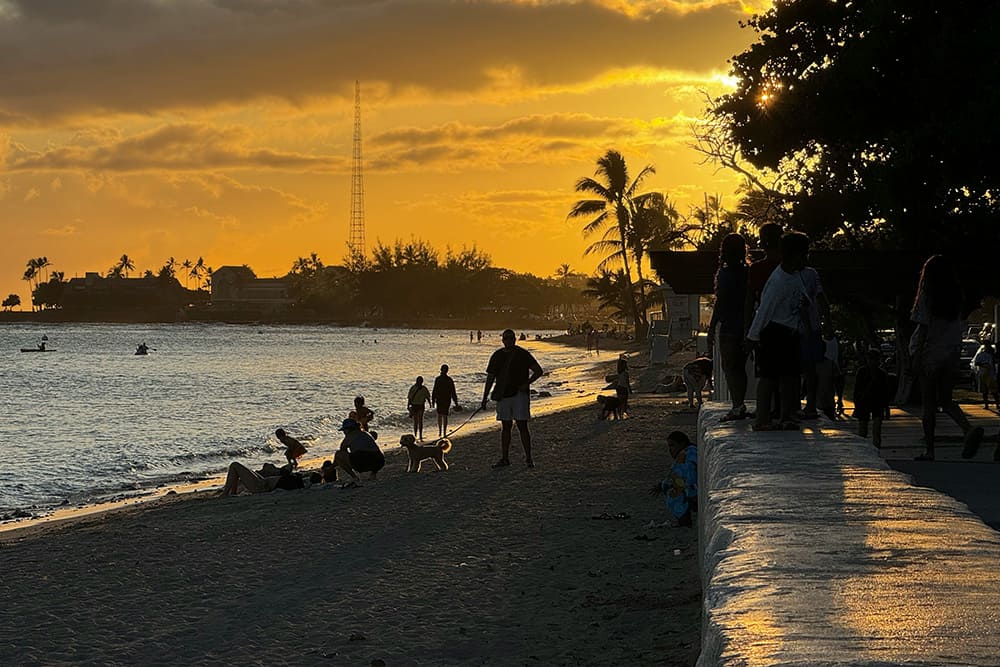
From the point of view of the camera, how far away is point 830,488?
4.80m

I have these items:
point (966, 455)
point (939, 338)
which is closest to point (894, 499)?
point (939, 338)

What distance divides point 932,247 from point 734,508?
40.7ft

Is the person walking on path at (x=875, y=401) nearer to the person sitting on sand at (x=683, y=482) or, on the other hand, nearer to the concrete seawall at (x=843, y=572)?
the person sitting on sand at (x=683, y=482)

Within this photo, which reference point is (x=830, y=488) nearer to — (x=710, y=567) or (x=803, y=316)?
(x=710, y=567)

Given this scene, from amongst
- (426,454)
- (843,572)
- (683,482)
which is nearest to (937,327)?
(683,482)

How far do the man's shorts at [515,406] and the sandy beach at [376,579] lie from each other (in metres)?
0.82

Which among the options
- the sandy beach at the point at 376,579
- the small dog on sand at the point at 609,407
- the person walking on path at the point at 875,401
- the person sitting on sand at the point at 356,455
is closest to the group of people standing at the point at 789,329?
the person walking on path at the point at 875,401

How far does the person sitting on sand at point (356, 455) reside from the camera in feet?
51.8

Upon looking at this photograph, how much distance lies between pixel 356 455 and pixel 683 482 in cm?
682

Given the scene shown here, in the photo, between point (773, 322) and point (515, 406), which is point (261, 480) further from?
point (773, 322)

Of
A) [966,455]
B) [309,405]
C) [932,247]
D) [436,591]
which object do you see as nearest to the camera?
[436,591]

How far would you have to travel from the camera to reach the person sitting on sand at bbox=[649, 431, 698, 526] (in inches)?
391

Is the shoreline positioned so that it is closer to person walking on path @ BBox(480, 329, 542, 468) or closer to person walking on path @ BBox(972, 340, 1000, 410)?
person walking on path @ BBox(480, 329, 542, 468)

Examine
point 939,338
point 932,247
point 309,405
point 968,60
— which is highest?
point 968,60
